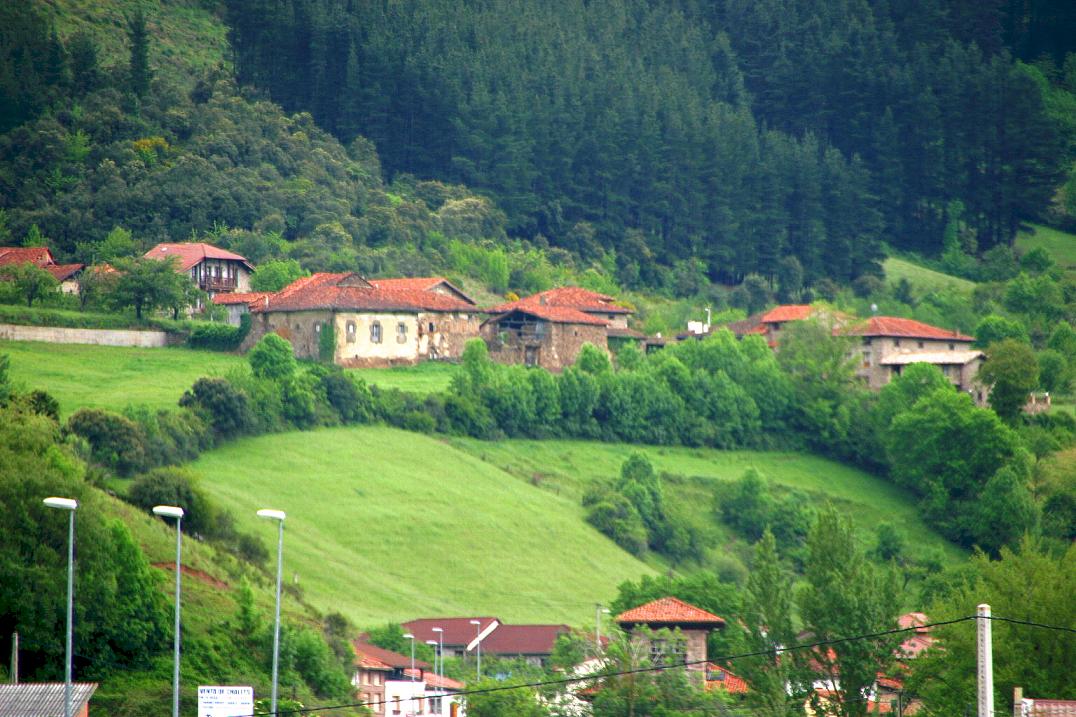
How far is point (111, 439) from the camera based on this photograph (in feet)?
287

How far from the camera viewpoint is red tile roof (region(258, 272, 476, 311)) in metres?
119

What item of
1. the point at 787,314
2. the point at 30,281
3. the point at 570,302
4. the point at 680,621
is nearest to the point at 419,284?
the point at 570,302

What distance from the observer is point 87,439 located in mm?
86500

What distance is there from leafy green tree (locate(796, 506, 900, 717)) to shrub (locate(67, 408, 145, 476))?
108ft

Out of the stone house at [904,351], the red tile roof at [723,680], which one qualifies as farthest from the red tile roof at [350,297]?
the red tile roof at [723,680]

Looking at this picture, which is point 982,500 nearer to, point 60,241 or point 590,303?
point 590,303

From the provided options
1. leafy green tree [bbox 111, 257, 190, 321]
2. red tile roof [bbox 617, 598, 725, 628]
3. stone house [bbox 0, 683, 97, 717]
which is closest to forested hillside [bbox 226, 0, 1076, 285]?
leafy green tree [bbox 111, 257, 190, 321]

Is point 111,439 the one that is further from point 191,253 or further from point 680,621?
point 191,253

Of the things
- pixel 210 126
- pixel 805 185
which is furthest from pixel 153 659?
pixel 805 185

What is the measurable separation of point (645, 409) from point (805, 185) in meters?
70.8

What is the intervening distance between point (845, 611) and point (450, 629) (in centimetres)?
1974

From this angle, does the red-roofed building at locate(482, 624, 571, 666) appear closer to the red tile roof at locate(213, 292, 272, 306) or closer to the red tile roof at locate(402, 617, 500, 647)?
the red tile roof at locate(402, 617, 500, 647)

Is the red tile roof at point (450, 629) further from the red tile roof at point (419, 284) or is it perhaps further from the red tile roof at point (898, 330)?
the red tile roof at point (898, 330)

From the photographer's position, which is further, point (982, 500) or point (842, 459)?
point (842, 459)
